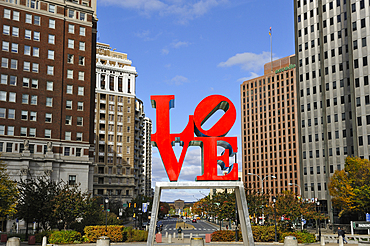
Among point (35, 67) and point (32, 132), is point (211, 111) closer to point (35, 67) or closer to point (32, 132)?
point (32, 132)

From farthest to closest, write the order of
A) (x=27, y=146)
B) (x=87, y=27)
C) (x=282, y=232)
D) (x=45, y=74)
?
1. (x=87, y=27)
2. (x=45, y=74)
3. (x=27, y=146)
4. (x=282, y=232)

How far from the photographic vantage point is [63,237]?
46.6 meters

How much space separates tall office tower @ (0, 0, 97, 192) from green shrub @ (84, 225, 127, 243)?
3175 cm

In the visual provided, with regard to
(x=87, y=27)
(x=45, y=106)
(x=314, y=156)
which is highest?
(x=87, y=27)

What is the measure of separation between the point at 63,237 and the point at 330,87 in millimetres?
77724

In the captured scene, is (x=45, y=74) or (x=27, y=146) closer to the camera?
(x=27, y=146)

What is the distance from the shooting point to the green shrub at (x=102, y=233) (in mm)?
48938

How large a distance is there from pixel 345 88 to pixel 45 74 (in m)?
68.3

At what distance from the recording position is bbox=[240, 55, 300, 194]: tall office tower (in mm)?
175875

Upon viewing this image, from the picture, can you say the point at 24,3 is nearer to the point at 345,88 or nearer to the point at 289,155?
the point at 345,88

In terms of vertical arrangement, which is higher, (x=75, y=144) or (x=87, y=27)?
(x=87, y=27)

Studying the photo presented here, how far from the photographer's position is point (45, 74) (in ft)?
273

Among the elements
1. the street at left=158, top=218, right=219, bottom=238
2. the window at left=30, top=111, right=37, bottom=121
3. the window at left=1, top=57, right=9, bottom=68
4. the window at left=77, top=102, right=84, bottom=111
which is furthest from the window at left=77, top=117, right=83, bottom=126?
the street at left=158, top=218, right=219, bottom=238

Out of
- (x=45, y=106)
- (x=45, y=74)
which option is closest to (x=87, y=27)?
(x=45, y=74)
